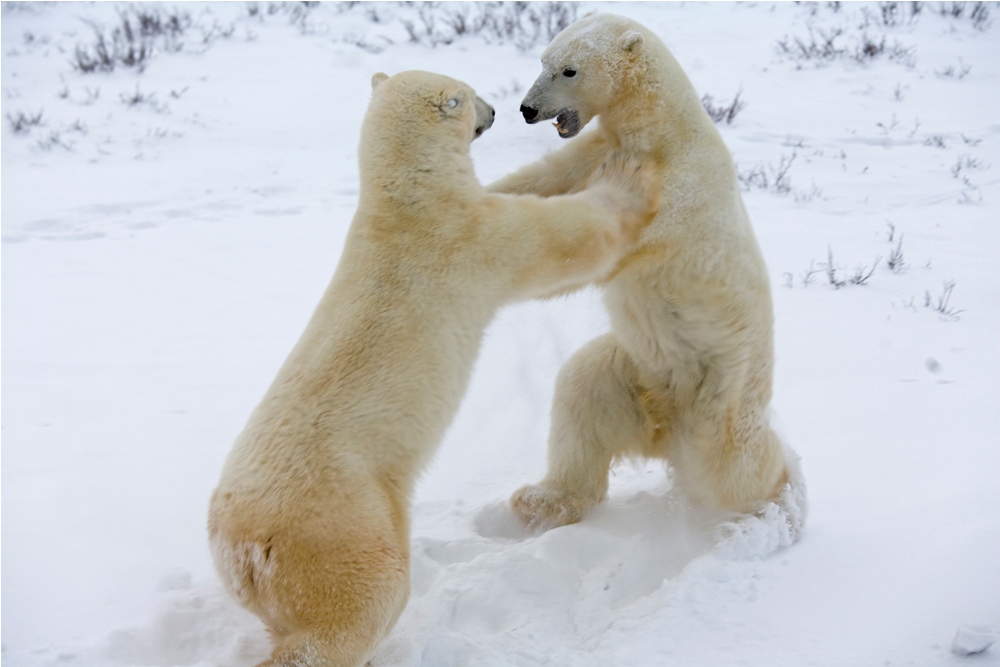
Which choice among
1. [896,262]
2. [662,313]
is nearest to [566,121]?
[662,313]

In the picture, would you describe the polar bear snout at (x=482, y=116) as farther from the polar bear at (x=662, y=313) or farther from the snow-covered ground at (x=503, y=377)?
the snow-covered ground at (x=503, y=377)

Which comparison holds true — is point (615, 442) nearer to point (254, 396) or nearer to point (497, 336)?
point (497, 336)

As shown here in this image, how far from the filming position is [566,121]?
2.71 metres

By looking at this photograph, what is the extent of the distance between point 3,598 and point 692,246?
229cm

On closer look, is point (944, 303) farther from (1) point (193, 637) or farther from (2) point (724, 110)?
(1) point (193, 637)

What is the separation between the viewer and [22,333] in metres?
4.38

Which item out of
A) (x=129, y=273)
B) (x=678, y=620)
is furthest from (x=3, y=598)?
(x=129, y=273)

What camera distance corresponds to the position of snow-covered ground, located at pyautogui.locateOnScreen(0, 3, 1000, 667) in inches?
93.8

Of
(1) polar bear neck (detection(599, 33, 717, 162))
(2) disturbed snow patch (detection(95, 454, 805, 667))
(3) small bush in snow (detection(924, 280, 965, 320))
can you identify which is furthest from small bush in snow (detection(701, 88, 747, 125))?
(2) disturbed snow patch (detection(95, 454, 805, 667))

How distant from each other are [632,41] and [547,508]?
1.60 m

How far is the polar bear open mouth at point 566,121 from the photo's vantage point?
2705 millimetres

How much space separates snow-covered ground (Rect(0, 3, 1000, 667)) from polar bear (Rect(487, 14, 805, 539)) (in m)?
0.20

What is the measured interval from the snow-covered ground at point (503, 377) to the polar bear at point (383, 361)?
427 mm

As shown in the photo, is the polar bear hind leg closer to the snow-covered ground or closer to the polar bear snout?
the snow-covered ground
